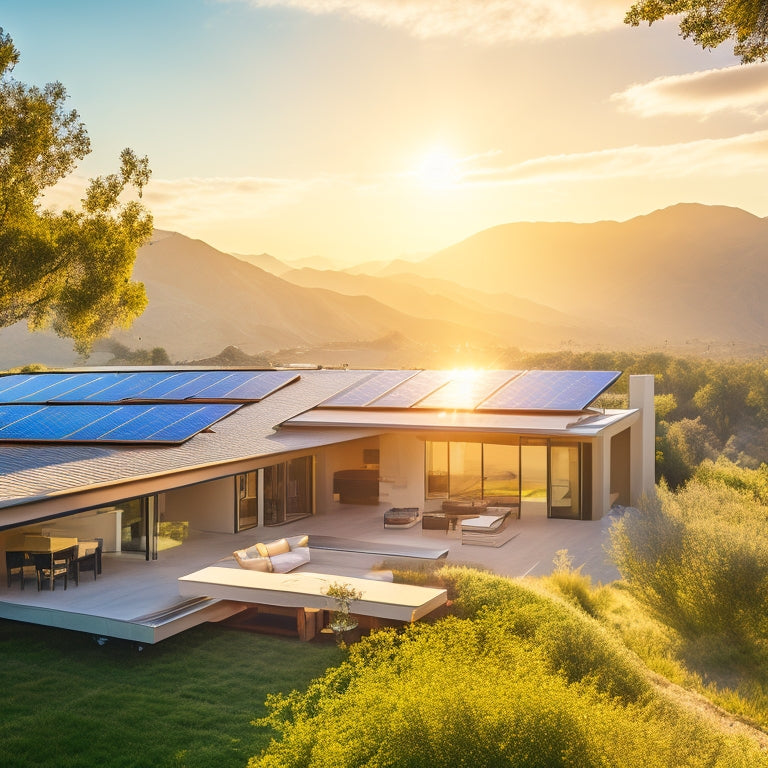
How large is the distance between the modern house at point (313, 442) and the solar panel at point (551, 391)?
0.20ft

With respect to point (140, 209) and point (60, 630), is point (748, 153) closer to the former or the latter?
point (140, 209)

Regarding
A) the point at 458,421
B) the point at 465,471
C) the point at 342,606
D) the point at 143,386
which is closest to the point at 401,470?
the point at 465,471

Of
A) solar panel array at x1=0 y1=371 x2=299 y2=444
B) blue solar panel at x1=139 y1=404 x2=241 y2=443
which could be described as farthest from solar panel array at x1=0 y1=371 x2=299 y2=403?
blue solar panel at x1=139 y1=404 x2=241 y2=443

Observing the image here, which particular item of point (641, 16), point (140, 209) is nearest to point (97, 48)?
point (140, 209)

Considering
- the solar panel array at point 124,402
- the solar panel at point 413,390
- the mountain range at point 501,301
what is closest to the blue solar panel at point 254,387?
the solar panel array at point 124,402

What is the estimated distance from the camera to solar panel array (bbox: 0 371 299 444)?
59.6 feet

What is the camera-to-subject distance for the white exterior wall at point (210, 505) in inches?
753

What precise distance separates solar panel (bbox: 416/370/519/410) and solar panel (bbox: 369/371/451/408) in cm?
25

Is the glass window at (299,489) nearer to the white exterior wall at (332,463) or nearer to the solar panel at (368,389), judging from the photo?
the white exterior wall at (332,463)

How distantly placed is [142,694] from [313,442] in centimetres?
926

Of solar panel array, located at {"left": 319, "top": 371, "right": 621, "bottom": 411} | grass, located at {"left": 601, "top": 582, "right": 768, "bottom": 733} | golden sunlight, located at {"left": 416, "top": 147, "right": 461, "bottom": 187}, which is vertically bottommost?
grass, located at {"left": 601, "top": 582, "right": 768, "bottom": 733}

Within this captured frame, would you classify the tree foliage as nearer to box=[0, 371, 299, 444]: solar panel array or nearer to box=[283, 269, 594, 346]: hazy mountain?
box=[0, 371, 299, 444]: solar panel array

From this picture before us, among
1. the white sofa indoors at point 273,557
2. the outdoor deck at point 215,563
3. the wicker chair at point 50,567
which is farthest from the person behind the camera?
the white sofa indoors at point 273,557

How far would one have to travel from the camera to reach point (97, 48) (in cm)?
2678
